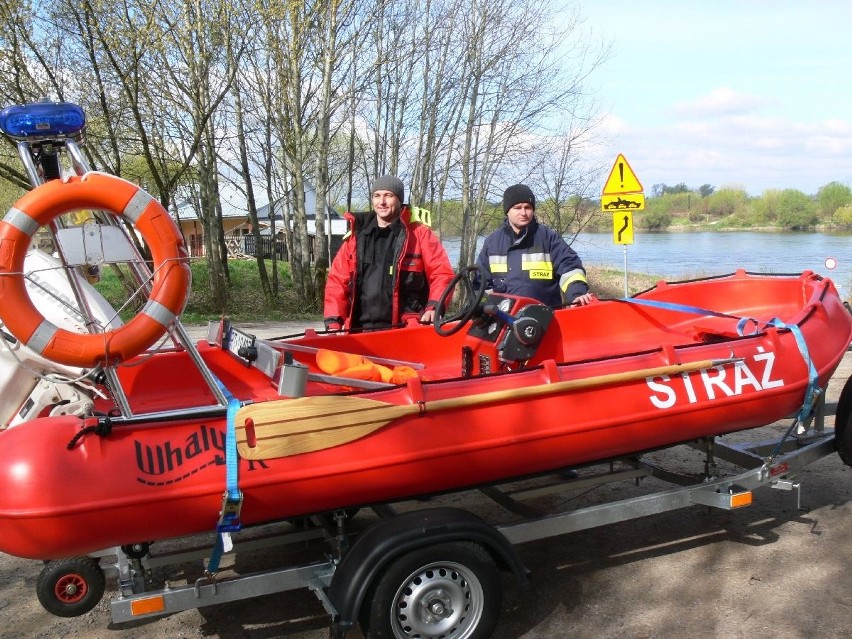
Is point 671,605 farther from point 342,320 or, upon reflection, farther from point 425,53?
point 425,53

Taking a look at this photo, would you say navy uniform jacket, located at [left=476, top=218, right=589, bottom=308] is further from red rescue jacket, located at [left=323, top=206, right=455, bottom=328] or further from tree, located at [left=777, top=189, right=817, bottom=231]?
tree, located at [left=777, top=189, right=817, bottom=231]

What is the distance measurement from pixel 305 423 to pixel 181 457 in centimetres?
48

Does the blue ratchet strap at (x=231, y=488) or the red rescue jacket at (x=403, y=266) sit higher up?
the red rescue jacket at (x=403, y=266)

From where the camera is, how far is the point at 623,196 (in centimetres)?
1034

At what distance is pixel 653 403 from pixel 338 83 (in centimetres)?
1286

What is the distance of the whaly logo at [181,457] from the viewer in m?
2.81

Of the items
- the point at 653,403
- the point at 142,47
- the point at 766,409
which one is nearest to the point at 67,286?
the point at 653,403

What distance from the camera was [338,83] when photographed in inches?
595

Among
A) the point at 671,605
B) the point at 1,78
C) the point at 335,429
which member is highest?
the point at 1,78

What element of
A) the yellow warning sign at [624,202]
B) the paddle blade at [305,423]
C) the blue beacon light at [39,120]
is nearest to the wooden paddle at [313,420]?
the paddle blade at [305,423]

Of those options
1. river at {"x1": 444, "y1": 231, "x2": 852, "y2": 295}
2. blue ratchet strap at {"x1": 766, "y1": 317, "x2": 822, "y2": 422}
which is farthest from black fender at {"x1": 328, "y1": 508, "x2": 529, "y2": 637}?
river at {"x1": 444, "y1": 231, "x2": 852, "y2": 295}

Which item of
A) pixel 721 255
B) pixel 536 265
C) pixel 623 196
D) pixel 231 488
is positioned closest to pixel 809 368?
pixel 536 265

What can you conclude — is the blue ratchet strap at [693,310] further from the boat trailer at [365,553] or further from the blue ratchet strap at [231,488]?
the blue ratchet strap at [231,488]

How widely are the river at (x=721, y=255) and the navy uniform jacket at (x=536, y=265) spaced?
9737mm
